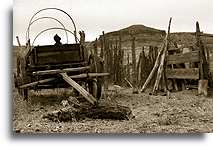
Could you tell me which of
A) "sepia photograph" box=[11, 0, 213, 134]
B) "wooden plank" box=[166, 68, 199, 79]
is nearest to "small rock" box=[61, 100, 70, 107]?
"sepia photograph" box=[11, 0, 213, 134]

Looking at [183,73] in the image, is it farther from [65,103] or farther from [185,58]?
[65,103]

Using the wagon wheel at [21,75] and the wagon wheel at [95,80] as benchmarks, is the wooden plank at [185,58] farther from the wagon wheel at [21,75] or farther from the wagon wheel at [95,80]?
the wagon wheel at [21,75]

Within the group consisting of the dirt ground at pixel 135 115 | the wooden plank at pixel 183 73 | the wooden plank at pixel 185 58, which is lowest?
the dirt ground at pixel 135 115

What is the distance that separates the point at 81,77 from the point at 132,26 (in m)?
0.43

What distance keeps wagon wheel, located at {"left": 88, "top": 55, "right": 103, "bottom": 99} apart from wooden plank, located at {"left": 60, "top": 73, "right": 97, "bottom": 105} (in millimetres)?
83

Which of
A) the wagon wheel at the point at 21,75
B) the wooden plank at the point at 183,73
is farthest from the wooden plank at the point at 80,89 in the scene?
the wooden plank at the point at 183,73

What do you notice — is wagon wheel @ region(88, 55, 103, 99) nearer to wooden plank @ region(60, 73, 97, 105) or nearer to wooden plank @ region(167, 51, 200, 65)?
wooden plank @ region(60, 73, 97, 105)

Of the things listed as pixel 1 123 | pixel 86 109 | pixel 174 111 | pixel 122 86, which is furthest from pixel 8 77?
pixel 174 111

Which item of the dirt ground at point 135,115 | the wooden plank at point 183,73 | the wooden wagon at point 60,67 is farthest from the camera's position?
the wooden plank at point 183,73

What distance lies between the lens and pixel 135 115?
8.70 ft

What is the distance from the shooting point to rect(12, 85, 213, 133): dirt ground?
2578 mm

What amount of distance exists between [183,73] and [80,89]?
71cm

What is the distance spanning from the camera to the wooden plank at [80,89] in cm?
262

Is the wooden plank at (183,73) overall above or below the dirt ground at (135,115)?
above
